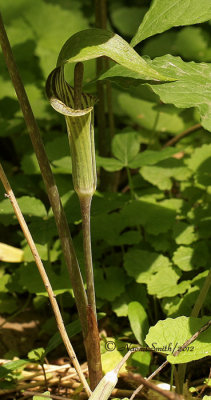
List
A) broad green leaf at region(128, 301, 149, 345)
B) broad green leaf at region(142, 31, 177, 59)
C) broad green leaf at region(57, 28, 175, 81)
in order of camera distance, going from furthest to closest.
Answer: broad green leaf at region(142, 31, 177, 59), broad green leaf at region(128, 301, 149, 345), broad green leaf at region(57, 28, 175, 81)

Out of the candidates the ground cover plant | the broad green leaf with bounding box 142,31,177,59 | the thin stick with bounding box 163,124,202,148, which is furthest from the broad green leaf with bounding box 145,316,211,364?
the broad green leaf with bounding box 142,31,177,59

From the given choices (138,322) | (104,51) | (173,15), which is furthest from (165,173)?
(104,51)

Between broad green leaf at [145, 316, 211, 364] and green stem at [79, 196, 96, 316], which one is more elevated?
green stem at [79, 196, 96, 316]

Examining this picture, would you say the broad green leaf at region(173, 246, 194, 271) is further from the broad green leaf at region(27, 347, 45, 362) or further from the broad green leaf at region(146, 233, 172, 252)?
the broad green leaf at region(27, 347, 45, 362)

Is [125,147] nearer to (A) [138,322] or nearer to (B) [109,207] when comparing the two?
(B) [109,207]

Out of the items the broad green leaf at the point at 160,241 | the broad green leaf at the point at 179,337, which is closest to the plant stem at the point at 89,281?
the broad green leaf at the point at 179,337

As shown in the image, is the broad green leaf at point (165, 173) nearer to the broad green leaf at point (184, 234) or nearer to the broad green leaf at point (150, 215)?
Result: the broad green leaf at point (150, 215)

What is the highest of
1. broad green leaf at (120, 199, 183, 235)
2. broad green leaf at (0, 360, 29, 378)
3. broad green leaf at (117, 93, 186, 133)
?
broad green leaf at (117, 93, 186, 133)

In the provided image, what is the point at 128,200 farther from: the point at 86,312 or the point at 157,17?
the point at 157,17
